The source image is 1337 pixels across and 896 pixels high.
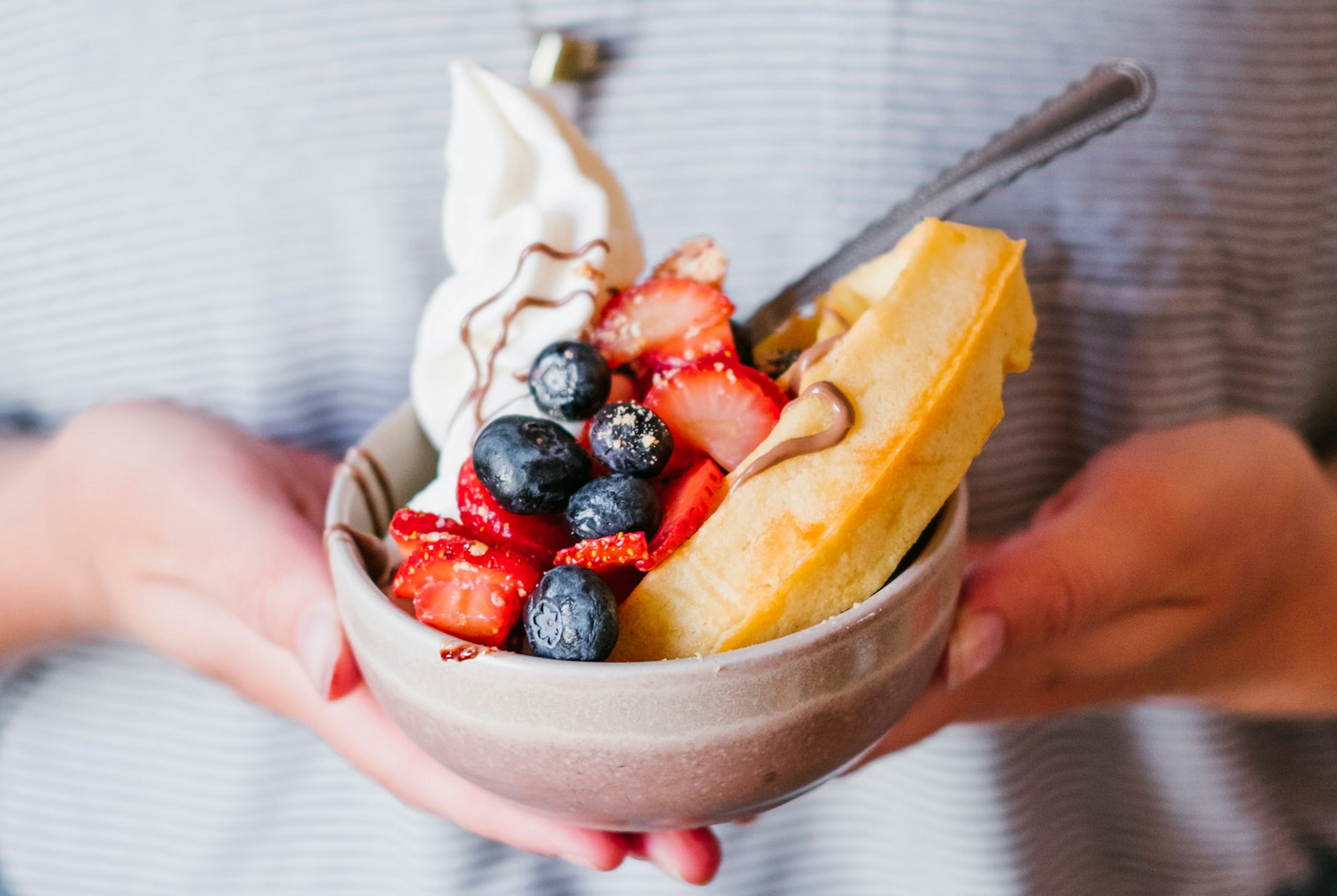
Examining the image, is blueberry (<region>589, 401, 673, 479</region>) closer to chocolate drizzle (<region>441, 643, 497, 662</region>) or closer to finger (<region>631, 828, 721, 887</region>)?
chocolate drizzle (<region>441, 643, 497, 662</region>)

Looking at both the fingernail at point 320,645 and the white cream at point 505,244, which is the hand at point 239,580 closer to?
the fingernail at point 320,645

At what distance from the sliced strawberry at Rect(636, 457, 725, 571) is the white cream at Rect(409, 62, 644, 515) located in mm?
221

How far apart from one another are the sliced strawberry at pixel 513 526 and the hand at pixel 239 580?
0.21 m

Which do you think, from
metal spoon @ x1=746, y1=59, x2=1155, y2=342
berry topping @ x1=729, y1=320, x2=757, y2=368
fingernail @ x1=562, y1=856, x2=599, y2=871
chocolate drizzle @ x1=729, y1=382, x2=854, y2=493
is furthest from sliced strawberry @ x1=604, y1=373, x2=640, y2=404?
fingernail @ x1=562, y1=856, x2=599, y2=871

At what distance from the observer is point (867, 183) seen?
1342 millimetres

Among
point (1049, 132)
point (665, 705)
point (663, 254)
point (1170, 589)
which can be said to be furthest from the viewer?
point (663, 254)

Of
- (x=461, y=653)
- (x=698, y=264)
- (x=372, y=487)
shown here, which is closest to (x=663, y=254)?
(x=698, y=264)

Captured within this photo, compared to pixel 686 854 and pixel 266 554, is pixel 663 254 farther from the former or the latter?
pixel 686 854

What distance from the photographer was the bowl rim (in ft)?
1.99

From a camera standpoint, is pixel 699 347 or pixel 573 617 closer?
pixel 573 617

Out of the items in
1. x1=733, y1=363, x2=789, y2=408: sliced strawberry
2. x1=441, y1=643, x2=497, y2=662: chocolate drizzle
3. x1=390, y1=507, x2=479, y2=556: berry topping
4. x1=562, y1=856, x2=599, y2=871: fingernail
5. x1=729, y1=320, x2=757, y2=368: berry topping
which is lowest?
x1=562, y1=856, x2=599, y2=871: fingernail

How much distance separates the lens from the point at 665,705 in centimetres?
61

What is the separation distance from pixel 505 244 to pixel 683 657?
20.3 inches

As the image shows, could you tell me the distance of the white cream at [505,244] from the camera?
3.12 feet
